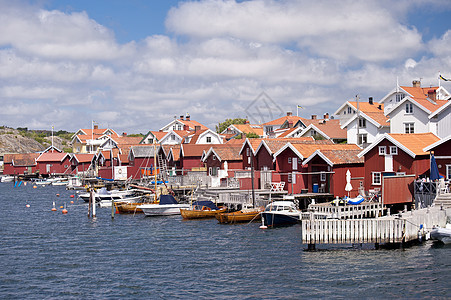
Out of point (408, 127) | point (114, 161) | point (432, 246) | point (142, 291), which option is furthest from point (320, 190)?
point (114, 161)

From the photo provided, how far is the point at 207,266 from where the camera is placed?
3378 centimetres

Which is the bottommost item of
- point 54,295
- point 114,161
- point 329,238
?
point 54,295

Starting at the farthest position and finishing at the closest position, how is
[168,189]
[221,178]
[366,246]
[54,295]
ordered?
[221,178], [168,189], [366,246], [54,295]

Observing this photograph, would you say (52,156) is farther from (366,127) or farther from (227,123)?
(366,127)

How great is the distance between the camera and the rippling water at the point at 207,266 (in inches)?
1105

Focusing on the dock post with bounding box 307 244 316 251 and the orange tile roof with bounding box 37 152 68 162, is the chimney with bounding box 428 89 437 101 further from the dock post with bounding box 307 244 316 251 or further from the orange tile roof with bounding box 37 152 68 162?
the orange tile roof with bounding box 37 152 68 162

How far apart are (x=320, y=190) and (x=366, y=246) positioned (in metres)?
19.3

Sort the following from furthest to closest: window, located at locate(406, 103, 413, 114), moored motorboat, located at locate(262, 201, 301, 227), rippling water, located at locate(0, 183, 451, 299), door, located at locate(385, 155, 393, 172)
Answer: window, located at locate(406, 103, 413, 114), door, located at locate(385, 155, 393, 172), moored motorboat, located at locate(262, 201, 301, 227), rippling water, located at locate(0, 183, 451, 299)

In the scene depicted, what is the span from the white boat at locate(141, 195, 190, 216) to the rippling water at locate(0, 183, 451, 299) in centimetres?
905

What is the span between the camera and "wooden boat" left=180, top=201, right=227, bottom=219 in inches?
2140

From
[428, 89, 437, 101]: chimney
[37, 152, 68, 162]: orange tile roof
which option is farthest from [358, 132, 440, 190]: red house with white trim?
[37, 152, 68, 162]: orange tile roof

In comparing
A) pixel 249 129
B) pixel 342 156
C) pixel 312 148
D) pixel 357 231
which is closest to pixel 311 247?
pixel 357 231

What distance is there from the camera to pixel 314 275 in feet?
98.9

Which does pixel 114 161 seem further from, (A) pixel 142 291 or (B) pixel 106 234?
(A) pixel 142 291
